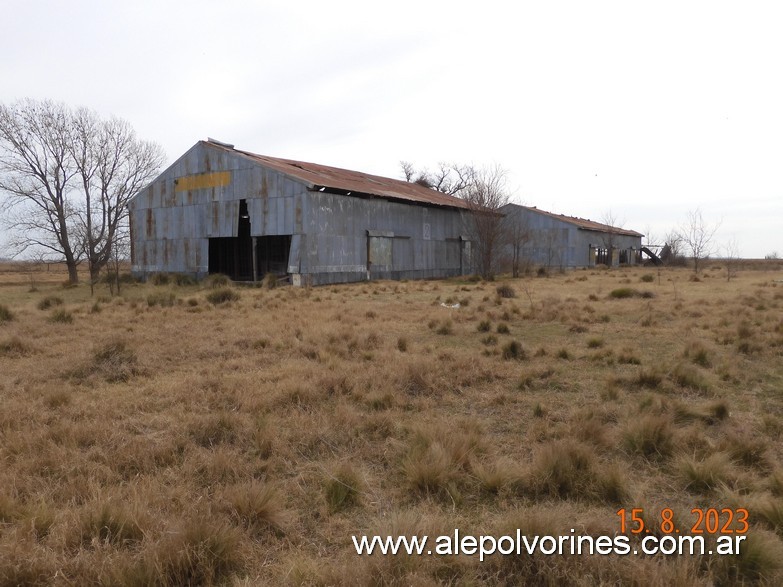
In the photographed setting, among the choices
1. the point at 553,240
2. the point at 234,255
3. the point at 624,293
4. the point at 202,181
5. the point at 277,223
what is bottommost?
the point at 624,293

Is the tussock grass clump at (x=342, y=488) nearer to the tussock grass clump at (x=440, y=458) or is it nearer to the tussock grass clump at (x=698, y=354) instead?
the tussock grass clump at (x=440, y=458)

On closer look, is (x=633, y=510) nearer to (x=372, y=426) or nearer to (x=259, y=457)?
(x=372, y=426)

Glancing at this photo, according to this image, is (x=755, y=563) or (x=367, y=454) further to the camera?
(x=367, y=454)

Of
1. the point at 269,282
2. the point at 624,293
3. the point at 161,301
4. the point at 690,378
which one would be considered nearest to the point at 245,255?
the point at 269,282

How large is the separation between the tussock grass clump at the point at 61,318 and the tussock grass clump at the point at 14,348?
3303 millimetres

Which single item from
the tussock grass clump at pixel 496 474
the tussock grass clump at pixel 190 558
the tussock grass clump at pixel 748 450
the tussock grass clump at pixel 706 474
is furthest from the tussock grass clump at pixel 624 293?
the tussock grass clump at pixel 190 558

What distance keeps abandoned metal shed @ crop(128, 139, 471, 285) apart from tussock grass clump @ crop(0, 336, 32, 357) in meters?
15.6

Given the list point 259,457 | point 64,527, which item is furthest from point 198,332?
point 64,527

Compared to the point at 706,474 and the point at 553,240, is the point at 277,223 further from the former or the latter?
the point at 553,240

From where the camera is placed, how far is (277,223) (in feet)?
82.4

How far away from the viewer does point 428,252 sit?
32.2 m

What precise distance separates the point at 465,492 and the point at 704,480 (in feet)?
5.75

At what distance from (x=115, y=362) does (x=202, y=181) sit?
71.7 ft

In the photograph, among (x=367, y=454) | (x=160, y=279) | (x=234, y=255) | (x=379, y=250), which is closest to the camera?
(x=367, y=454)
